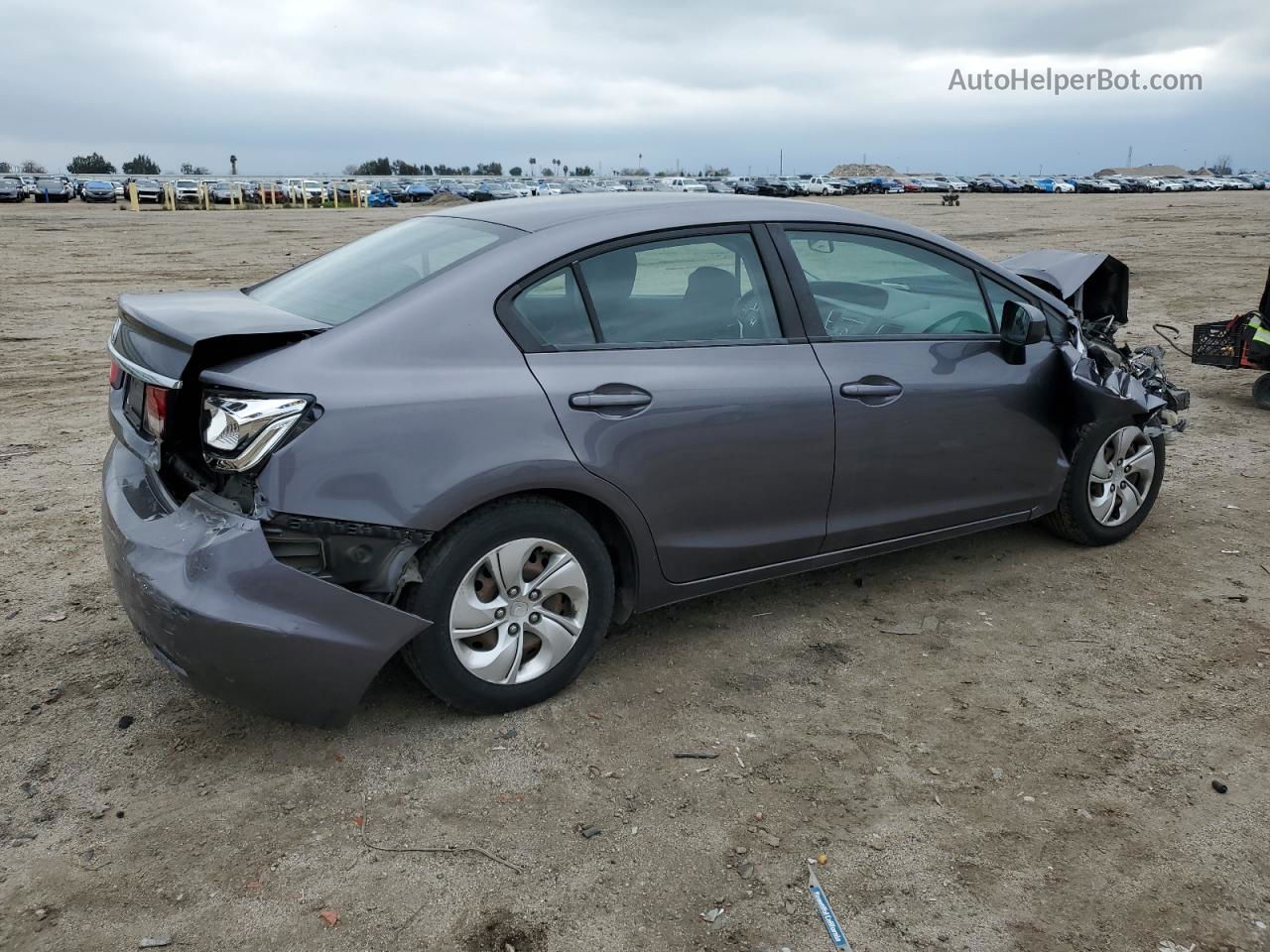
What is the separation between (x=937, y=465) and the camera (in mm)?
4133

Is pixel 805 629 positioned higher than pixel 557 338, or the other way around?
pixel 557 338

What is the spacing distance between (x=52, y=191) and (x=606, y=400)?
57.3m

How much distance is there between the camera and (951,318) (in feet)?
14.0

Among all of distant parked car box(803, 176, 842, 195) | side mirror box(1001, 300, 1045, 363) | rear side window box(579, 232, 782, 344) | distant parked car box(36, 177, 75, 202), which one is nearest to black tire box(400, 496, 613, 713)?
rear side window box(579, 232, 782, 344)

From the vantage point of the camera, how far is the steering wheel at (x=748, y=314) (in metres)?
3.73

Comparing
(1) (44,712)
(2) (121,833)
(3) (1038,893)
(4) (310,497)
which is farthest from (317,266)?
(3) (1038,893)

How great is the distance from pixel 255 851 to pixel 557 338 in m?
1.76

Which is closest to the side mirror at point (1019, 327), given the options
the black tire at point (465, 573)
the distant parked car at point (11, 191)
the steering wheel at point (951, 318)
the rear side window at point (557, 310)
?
the steering wheel at point (951, 318)

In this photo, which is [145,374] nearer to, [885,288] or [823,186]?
[885,288]

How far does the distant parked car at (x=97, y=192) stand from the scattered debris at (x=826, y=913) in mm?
58811

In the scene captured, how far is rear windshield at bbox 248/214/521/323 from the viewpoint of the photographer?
3.36m

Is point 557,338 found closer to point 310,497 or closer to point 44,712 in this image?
point 310,497

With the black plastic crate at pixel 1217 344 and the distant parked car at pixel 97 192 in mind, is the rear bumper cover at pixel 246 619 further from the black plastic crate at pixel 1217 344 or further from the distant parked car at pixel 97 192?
the distant parked car at pixel 97 192

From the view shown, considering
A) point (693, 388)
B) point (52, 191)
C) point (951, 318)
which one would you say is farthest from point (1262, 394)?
point (52, 191)
